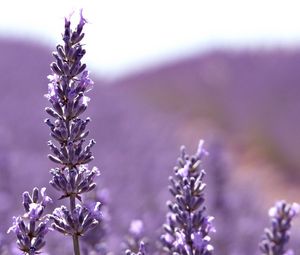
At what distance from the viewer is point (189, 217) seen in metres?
2.60

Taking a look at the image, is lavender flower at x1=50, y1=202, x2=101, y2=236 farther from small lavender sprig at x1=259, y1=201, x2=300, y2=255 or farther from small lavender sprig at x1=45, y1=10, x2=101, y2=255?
small lavender sprig at x1=259, y1=201, x2=300, y2=255

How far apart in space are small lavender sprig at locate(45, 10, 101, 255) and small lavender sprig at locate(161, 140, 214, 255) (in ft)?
1.00

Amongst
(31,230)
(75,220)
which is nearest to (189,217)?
(75,220)

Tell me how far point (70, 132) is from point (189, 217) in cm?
48

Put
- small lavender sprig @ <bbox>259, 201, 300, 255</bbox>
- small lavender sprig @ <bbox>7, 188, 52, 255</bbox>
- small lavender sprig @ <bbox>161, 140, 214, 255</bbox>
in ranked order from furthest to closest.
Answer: small lavender sprig @ <bbox>259, 201, 300, 255</bbox> < small lavender sprig @ <bbox>161, 140, 214, 255</bbox> < small lavender sprig @ <bbox>7, 188, 52, 255</bbox>

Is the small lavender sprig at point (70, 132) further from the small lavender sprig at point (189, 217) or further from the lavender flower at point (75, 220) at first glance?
the small lavender sprig at point (189, 217)

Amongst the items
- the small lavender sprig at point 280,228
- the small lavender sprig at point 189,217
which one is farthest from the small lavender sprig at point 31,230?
the small lavender sprig at point 280,228

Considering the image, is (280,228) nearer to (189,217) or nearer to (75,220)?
(189,217)

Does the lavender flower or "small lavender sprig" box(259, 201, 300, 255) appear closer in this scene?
the lavender flower

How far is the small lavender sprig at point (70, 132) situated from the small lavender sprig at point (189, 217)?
306 millimetres

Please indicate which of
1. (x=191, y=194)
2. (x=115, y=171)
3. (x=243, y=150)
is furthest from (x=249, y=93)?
(x=191, y=194)

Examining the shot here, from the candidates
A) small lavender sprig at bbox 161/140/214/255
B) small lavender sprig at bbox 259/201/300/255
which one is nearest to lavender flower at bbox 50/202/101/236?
small lavender sprig at bbox 161/140/214/255

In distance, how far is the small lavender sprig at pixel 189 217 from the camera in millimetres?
2516

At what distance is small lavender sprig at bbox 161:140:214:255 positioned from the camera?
252cm
